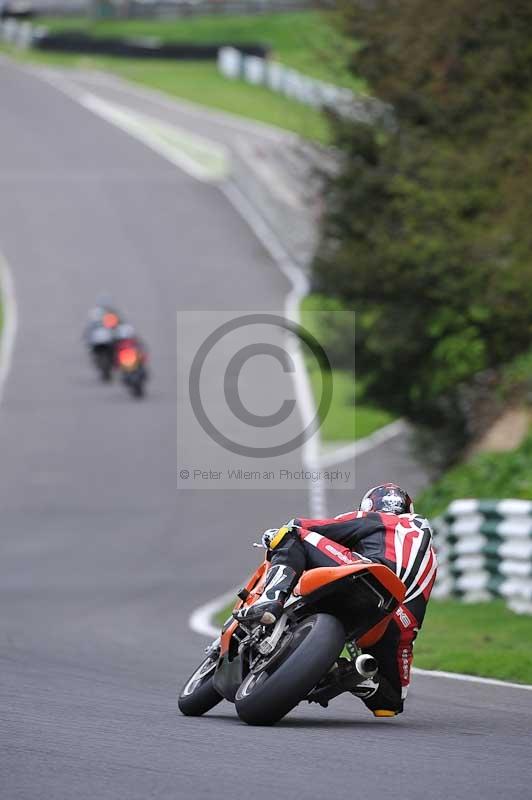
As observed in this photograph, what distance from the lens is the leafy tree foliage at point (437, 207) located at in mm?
23266

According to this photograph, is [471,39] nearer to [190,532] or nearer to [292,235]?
[190,532]

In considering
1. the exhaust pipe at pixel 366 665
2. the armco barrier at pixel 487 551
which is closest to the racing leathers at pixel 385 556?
the exhaust pipe at pixel 366 665

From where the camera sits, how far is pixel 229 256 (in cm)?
4497

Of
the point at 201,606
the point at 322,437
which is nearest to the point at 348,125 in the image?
the point at 322,437

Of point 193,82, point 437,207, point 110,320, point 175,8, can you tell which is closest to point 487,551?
point 437,207

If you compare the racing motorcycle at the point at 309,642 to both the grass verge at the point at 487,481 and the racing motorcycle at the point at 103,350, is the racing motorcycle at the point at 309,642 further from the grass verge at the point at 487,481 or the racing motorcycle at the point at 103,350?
the racing motorcycle at the point at 103,350

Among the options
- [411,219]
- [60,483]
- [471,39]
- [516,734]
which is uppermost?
[471,39]

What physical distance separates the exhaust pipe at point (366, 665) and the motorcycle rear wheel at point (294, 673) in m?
0.30

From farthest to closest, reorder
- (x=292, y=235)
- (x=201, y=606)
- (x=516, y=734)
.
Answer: (x=292, y=235)
(x=201, y=606)
(x=516, y=734)

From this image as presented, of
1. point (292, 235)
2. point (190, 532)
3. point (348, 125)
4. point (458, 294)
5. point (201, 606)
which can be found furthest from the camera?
point (292, 235)

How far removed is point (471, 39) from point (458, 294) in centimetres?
405

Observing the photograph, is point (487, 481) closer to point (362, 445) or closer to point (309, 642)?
point (362, 445)

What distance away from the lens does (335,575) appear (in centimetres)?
778

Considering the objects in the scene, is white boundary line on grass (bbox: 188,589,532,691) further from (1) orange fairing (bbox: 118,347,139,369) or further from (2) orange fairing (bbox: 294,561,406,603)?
(1) orange fairing (bbox: 118,347,139,369)
